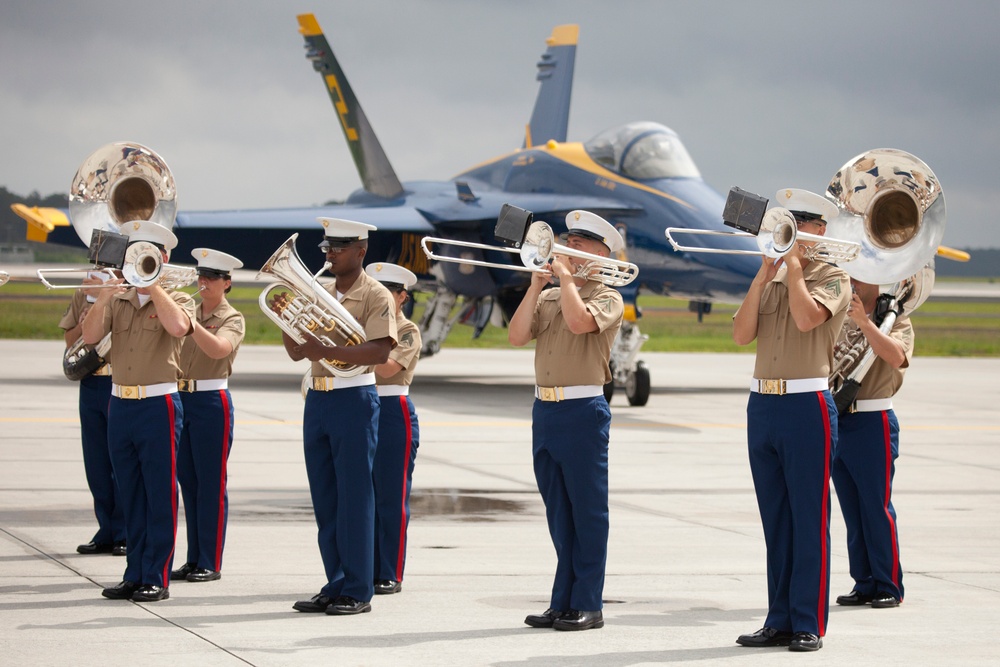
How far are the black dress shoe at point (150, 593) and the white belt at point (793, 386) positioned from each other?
3.18 meters

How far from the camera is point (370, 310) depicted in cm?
693

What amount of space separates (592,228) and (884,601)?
2.56 m

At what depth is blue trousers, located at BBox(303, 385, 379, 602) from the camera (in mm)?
6809

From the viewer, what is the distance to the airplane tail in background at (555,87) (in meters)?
29.2

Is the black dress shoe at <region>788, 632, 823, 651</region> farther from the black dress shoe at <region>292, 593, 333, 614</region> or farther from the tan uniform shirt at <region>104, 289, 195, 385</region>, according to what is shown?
the tan uniform shirt at <region>104, 289, 195, 385</region>

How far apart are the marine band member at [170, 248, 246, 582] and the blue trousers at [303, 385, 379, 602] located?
3.06 feet

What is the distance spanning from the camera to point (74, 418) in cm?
1570

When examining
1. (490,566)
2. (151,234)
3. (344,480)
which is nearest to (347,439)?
(344,480)

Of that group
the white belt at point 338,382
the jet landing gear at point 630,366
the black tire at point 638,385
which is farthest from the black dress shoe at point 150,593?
the black tire at point 638,385

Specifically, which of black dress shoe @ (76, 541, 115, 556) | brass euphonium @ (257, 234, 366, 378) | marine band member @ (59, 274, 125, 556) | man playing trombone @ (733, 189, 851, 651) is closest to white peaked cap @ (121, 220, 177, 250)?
brass euphonium @ (257, 234, 366, 378)

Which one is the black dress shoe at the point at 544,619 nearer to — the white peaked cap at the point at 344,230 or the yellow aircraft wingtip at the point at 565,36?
the white peaked cap at the point at 344,230

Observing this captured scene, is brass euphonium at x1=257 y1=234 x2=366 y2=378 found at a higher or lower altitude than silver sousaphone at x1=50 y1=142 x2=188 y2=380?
lower

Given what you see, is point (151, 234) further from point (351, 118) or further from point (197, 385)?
point (351, 118)

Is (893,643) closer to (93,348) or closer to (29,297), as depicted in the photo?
(93,348)
